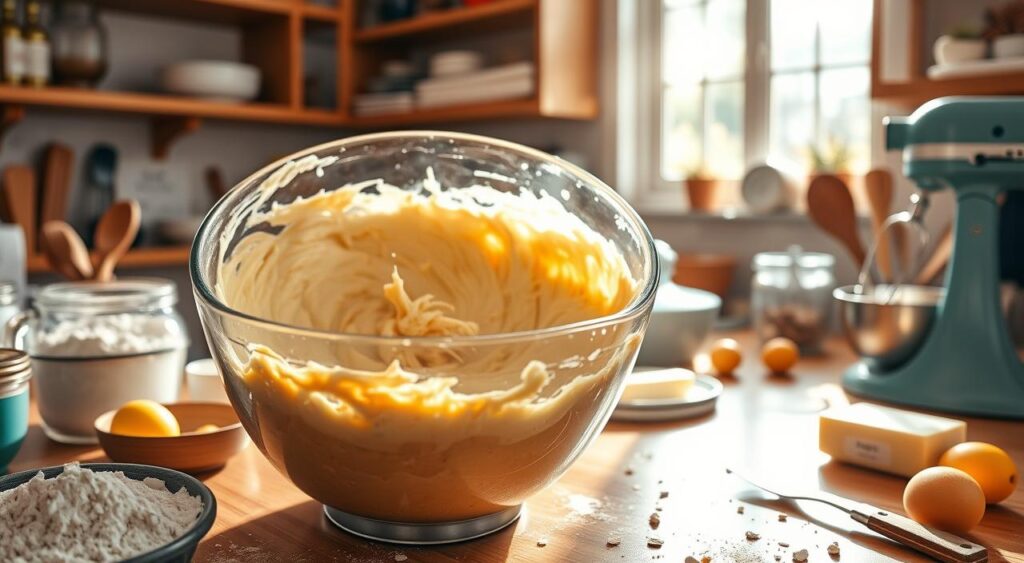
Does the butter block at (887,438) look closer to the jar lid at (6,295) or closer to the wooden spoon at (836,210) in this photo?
the wooden spoon at (836,210)

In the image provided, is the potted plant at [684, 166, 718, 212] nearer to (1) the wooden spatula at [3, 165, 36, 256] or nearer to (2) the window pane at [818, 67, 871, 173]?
(2) the window pane at [818, 67, 871, 173]

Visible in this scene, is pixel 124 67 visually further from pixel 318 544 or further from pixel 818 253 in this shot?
pixel 318 544

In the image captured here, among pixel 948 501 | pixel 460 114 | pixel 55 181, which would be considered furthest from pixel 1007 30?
pixel 55 181

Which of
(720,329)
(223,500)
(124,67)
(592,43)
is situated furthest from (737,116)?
(223,500)

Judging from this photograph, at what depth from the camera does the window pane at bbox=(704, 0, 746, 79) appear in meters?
2.25

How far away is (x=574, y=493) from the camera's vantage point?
2.50ft

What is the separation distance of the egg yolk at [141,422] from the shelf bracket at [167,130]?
1.79m

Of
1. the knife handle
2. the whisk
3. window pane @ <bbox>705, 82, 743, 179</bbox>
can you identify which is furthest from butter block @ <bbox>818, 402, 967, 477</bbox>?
window pane @ <bbox>705, 82, 743, 179</bbox>

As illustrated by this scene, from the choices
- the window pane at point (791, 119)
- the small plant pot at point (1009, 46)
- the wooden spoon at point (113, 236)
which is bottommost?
the wooden spoon at point (113, 236)

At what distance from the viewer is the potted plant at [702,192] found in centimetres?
214

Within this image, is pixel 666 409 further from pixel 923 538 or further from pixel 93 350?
pixel 93 350

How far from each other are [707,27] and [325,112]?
1.11 metres

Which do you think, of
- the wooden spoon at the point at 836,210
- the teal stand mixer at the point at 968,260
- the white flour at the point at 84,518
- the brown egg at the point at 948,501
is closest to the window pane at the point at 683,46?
the wooden spoon at the point at 836,210

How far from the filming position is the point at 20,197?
7.41ft
